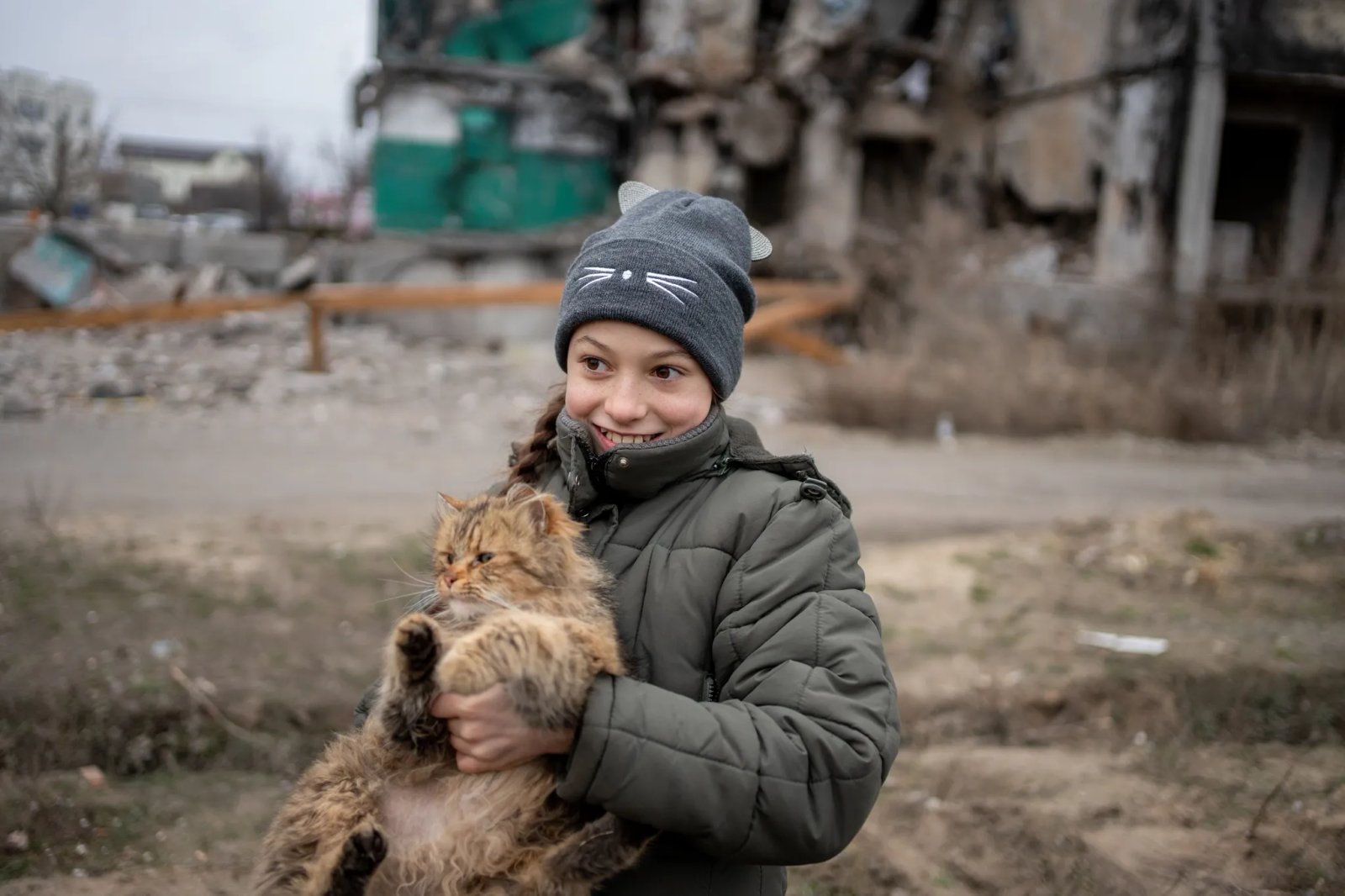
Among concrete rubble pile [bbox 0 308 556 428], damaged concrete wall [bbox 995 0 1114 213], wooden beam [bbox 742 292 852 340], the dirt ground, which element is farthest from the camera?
damaged concrete wall [bbox 995 0 1114 213]

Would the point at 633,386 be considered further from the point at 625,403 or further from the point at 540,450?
the point at 540,450

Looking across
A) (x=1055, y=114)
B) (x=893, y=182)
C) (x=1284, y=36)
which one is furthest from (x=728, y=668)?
(x=893, y=182)

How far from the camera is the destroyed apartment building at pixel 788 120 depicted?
15875mm

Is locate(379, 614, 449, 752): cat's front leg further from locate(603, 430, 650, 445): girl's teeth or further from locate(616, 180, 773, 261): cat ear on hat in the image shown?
locate(616, 180, 773, 261): cat ear on hat

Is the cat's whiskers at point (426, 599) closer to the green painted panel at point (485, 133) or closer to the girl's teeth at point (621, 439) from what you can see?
the girl's teeth at point (621, 439)

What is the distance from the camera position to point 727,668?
178 cm

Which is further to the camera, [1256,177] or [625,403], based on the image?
[1256,177]

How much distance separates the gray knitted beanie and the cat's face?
13.5 inches

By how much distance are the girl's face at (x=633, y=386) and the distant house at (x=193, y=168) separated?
29.5m

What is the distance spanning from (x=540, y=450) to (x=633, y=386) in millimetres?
399

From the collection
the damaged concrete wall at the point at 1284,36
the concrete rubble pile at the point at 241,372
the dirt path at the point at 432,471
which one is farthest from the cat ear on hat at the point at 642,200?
the damaged concrete wall at the point at 1284,36

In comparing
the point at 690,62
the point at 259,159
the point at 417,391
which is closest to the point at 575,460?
the point at 417,391

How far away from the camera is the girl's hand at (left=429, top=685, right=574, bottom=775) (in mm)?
1580

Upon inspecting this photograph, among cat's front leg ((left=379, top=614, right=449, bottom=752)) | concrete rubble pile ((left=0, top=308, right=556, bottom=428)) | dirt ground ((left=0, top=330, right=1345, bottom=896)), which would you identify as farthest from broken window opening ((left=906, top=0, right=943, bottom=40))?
cat's front leg ((left=379, top=614, right=449, bottom=752))
